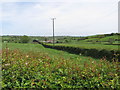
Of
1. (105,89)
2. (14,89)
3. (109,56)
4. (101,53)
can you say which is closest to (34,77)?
(14,89)

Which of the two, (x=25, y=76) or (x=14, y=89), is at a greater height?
(x=25, y=76)

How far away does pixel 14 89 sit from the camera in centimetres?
229

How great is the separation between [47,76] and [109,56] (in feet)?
23.4

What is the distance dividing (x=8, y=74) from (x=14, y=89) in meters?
0.54

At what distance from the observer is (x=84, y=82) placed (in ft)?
7.90

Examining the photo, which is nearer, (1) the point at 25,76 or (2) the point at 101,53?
(1) the point at 25,76

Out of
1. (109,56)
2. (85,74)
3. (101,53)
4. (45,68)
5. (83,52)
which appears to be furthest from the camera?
(83,52)

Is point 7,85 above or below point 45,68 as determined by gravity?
below

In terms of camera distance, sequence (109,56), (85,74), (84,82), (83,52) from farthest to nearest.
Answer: (83,52) → (109,56) → (85,74) → (84,82)

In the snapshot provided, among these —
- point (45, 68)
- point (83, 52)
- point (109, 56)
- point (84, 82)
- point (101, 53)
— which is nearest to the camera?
point (84, 82)


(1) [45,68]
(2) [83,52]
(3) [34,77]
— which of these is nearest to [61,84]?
(3) [34,77]

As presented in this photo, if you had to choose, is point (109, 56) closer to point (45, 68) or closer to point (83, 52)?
point (83, 52)

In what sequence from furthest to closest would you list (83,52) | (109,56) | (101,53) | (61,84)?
(83,52) → (101,53) → (109,56) → (61,84)

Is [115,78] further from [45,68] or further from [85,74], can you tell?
[45,68]
